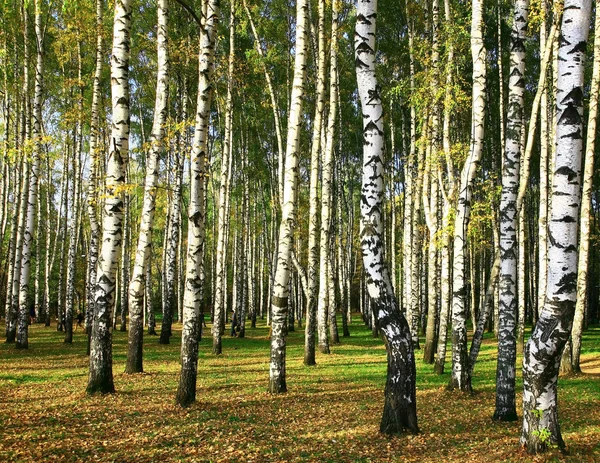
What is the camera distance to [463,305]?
908cm

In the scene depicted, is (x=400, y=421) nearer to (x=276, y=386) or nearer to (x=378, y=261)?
(x=378, y=261)

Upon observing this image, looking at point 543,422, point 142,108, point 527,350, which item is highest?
point 142,108

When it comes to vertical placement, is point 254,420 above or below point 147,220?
below

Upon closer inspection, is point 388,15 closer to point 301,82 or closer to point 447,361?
point 301,82

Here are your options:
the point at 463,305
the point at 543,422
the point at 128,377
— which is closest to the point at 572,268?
the point at 543,422

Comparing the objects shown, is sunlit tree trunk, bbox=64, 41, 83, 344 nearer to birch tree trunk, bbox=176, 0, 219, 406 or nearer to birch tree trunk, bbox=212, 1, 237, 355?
birch tree trunk, bbox=212, 1, 237, 355

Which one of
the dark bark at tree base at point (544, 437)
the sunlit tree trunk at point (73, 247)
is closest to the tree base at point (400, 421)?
the dark bark at tree base at point (544, 437)

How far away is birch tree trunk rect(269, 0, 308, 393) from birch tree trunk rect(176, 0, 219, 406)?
1.61 meters

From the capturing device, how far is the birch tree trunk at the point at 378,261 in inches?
242

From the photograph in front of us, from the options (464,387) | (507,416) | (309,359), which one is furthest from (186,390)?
(309,359)

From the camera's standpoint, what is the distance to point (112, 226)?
853 cm

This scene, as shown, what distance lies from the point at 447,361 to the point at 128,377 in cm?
992

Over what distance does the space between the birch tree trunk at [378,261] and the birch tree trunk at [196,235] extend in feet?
9.79

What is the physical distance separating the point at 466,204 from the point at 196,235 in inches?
197
